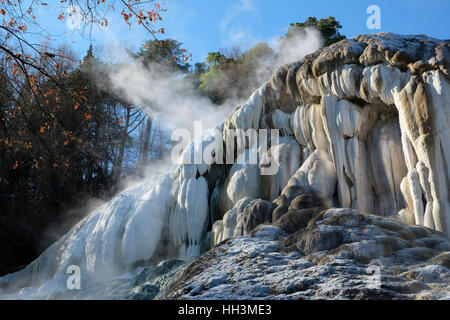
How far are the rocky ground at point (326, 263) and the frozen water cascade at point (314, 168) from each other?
1.26 m

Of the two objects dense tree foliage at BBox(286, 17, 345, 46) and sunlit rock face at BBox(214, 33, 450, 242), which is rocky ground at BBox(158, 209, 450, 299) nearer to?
sunlit rock face at BBox(214, 33, 450, 242)

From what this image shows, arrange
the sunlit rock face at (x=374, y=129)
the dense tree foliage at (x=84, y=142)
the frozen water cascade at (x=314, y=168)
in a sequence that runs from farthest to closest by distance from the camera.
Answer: the dense tree foliage at (x=84, y=142) < the frozen water cascade at (x=314, y=168) < the sunlit rock face at (x=374, y=129)

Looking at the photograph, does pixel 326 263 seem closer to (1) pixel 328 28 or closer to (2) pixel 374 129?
(2) pixel 374 129

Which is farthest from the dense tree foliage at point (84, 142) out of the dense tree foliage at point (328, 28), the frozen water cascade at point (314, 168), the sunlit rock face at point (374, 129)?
the sunlit rock face at point (374, 129)

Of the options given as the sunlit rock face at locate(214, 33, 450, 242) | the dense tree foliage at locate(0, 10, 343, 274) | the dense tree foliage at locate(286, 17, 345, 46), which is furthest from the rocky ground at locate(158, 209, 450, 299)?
the dense tree foliage at locate(286, 17, 345, 46)

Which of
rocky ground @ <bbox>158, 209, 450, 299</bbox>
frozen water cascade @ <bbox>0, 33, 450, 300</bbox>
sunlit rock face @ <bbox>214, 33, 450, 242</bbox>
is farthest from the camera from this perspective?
frozen water cascade @ <bbox>0, 33, 450, 300</bbox>

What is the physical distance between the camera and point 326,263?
342cm

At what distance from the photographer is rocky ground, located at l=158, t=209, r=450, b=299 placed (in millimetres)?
2971

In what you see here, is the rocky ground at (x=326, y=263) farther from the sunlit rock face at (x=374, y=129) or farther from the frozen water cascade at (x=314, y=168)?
the frozen water cascade at (x=314, y=168)

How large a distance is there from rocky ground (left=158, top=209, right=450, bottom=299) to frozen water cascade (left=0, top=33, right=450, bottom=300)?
1.26 m

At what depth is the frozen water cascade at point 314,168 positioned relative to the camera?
5.22 m

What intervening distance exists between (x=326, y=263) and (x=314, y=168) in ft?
10.5
